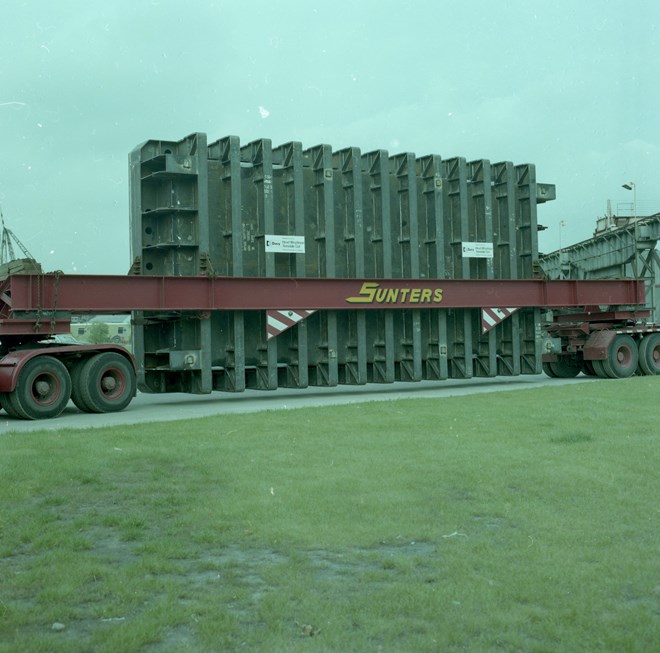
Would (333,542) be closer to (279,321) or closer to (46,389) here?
(46,389)

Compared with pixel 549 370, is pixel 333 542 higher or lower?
lower

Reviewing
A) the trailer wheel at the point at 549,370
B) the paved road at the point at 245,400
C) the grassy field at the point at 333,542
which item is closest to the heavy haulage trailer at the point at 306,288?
the paved road at the point at 245,400

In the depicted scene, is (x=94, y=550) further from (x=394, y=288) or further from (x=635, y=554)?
(x=394, y=288)

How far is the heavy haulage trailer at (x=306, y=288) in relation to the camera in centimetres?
1622

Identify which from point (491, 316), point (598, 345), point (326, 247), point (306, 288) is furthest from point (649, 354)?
point (306, 288)

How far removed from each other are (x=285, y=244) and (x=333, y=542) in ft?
45.6

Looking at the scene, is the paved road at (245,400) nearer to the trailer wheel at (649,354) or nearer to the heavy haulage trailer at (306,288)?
the heavy haulage trailer at (306,288)

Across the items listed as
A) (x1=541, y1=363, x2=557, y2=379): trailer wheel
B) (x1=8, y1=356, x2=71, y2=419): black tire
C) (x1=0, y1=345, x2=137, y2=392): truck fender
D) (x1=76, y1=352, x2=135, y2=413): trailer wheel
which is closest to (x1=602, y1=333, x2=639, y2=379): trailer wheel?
(x1=541, y1=363, x2=557, y2=379): trailer wheel

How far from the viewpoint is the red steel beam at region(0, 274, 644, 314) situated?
1592cm

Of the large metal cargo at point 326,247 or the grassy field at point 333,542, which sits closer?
the grassy field at point 333,542

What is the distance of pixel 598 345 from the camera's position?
22953 mm

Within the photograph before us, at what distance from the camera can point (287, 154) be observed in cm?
1967

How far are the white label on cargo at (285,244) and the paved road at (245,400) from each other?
10.7 feet

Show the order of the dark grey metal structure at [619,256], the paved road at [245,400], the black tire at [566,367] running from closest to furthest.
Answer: the paved road at [245,400] < the black tire at [566,367] < the dark grey metal structure at [619,256]
